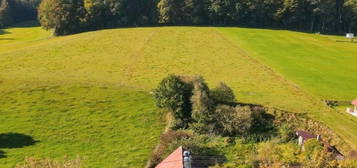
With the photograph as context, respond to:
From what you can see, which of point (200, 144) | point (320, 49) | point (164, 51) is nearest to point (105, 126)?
point (200, 144)

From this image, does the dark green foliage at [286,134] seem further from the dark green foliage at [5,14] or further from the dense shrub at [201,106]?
the dark green foliage at [5,14]

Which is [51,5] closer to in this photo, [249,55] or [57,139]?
[249,55]

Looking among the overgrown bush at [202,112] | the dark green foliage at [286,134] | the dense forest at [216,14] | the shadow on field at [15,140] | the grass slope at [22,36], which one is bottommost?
the dark green foliage at [286,134]

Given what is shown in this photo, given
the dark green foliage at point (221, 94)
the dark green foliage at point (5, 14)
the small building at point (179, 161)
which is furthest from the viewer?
the dark green foliage at point (5, 14)

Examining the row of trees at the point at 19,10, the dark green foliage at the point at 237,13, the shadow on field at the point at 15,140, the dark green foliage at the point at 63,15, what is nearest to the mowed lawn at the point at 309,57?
the dark green foliage at the point at 237,13

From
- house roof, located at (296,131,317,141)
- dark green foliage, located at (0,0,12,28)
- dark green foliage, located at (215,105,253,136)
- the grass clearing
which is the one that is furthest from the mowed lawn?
dark green foliage, located at (0,0,12,28)
